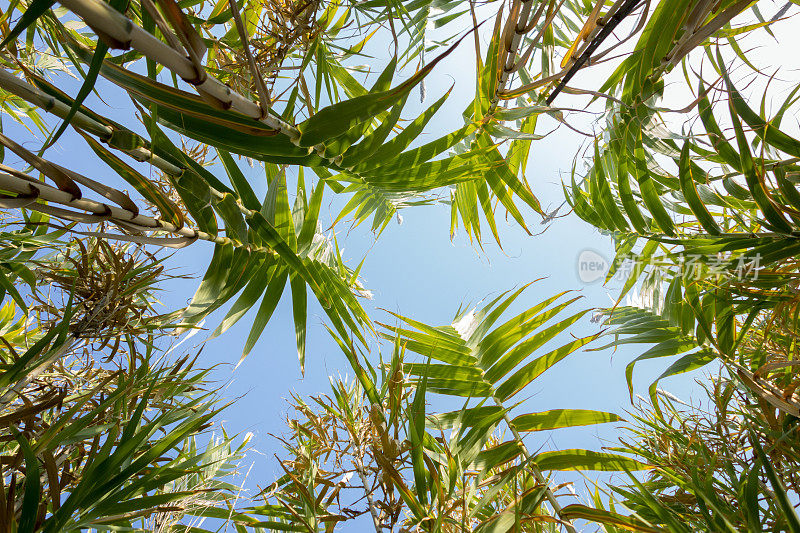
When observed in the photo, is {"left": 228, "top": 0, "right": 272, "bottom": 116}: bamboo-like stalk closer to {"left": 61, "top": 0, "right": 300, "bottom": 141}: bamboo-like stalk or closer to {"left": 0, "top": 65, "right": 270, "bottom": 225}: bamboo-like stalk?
{"left": 61, "top": 0, "right": 300, "bottom": 141}: bamboo-like stalk

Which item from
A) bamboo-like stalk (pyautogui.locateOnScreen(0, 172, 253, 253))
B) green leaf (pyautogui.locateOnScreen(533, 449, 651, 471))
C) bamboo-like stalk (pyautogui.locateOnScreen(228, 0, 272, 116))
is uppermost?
bamboo-like stalk (pyautogui.locateOnScreen(228, 0, 272, 116))

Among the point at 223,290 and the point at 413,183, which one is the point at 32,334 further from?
the point at 413,183

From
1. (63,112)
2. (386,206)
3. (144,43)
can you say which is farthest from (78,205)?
(386,206)

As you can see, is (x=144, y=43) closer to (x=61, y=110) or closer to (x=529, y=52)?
(x=61, y=110)

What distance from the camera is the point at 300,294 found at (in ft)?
2.52

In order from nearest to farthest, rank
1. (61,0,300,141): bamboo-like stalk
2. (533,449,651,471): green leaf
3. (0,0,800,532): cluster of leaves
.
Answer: (61,0,300,141): bamboo-like stalk < (0,0,800,532): cluster of leaves < (533,449,651,471): green leaf

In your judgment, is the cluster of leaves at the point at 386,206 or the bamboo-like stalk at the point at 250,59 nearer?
the bamboo-like stalk at the point at 250,59

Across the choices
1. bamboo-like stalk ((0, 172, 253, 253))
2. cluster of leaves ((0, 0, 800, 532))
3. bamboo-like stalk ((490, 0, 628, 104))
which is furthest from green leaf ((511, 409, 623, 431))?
bamboo-like stalk ((0, 172, 253, 253))

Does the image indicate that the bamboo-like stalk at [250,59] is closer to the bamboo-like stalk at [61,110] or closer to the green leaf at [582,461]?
the bamboo-like stalk at [61,110]

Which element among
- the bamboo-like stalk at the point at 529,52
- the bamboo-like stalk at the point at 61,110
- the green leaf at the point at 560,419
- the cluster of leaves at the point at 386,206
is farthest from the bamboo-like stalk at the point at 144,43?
the green leaf at the point at 560,419

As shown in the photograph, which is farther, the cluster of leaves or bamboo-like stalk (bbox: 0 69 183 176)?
the cluster of leaves

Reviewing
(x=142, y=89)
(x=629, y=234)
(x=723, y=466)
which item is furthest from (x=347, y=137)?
(x=723, y=466)

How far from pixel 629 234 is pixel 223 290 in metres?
0.89

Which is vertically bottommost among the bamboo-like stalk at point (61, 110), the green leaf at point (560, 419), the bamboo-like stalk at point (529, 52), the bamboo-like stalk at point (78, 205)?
the green leaf at point (560, 419)
